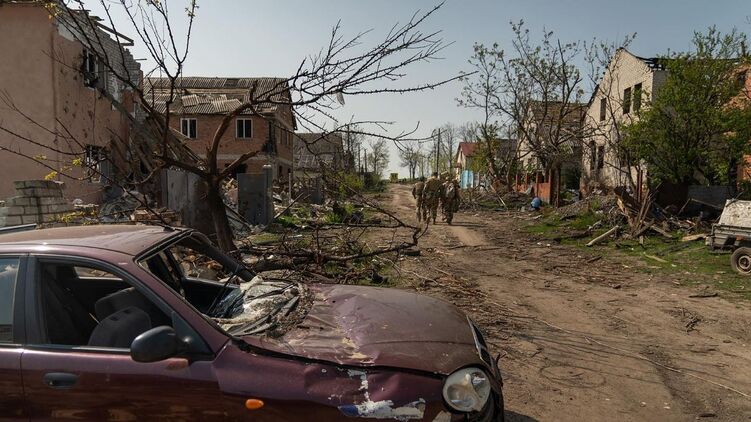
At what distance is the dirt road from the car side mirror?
2645mm

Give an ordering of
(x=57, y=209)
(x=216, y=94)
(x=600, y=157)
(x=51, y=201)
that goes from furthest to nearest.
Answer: (x=600, y=157) < (x=216, y=94) < (x=57, y=209) < (x=51, y=201)

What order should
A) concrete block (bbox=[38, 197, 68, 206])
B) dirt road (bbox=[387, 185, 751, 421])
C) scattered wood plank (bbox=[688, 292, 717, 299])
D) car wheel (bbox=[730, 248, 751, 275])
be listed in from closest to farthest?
dirt road (bbox=[387, 185, 751, 421])
scattered wood plank (bbox=[688, 292, 717, 299])
car wheel (bbox=[730, 248, 751, 275])
concrete block (bbox=[38, 197, 68, 206])

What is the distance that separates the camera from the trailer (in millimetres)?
9102

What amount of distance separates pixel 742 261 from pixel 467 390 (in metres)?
9.12

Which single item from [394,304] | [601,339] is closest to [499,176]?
[601,339]

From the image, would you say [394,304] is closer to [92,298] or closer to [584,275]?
[92,298]

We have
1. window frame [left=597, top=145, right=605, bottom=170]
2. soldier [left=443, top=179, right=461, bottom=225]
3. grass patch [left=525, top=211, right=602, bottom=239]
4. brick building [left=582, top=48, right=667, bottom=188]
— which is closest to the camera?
grass patch [left=525, top=211, right=602, bottom=239]

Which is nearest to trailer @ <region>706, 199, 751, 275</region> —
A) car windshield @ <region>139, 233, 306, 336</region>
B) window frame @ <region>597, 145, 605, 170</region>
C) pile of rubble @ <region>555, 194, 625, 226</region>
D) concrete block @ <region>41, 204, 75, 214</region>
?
pile of rubble @ <region>555, 194, 625, 226</region>

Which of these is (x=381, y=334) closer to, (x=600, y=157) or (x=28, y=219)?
(x=28, y=219)

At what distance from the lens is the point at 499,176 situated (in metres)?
34.6

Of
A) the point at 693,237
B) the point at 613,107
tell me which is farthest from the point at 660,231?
the point at 613,107

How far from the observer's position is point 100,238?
2.99m

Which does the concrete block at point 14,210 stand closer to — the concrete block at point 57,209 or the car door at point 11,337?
the concrete block at point 57,209

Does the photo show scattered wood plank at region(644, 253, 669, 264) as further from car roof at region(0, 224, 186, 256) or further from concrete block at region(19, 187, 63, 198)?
concrete block at region(19, 187, 63, 198)
